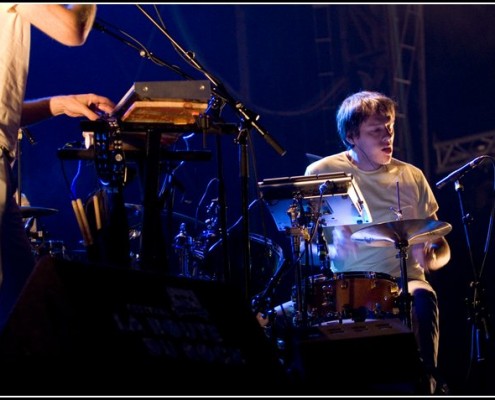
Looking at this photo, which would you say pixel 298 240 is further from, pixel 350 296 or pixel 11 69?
pixel 11 69

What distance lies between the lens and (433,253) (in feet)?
17.0

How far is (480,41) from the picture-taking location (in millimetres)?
7215

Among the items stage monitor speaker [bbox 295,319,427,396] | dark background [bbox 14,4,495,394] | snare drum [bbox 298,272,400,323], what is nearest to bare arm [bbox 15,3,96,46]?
stage monitor speaker [bbox 295,319,427,396]

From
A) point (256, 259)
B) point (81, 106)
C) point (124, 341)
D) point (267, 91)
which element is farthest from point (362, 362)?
point (267, 91)

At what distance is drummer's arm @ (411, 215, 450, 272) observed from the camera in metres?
5.15

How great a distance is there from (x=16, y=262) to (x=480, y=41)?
578cm

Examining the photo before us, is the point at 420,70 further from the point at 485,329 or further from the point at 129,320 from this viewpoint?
the point at 129,320

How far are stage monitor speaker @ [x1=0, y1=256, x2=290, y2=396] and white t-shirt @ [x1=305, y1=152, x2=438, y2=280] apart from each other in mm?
2780

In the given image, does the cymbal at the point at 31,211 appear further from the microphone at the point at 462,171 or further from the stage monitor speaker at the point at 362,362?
the microphone at the point at 462,171

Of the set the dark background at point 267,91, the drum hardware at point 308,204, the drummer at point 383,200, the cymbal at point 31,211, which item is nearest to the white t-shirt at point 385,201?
the drummer at point 383,200

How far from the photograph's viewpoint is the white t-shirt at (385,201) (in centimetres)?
528

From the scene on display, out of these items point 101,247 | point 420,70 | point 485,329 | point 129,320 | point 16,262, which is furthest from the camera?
point 420,70

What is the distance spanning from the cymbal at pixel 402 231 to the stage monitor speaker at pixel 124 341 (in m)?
1.97

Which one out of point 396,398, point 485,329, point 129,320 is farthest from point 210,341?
point 485,329
